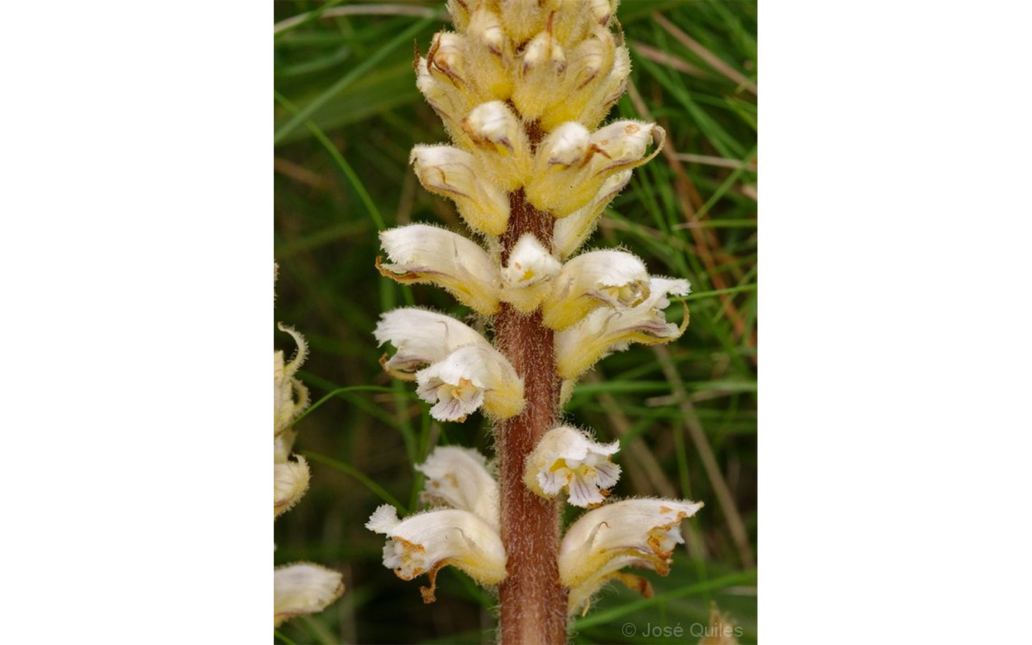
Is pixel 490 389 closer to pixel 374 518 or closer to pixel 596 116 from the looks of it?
pixel 374 518

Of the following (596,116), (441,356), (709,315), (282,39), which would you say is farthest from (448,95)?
(709,315)

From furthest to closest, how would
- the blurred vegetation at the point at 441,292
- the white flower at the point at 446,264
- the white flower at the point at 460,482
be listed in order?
the blurred vegetation at the point at 441,292, the white flower at the point at 460,482, the white flower at the point at 446,264

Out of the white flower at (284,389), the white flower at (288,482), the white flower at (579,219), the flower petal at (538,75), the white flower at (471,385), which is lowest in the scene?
the white flower at (288,482)

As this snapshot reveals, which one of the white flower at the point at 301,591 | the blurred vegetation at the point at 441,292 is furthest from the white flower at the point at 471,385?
the blurred vegetation at the point at 441,292

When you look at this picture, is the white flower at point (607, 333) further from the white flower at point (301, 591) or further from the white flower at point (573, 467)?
the white flower at point (301, 591)

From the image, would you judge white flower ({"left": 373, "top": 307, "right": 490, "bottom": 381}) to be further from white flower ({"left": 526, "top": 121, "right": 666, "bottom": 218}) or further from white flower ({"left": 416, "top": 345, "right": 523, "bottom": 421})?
white flower ({"left": 526, "top": 121, "right": 666, "bottom": 218})

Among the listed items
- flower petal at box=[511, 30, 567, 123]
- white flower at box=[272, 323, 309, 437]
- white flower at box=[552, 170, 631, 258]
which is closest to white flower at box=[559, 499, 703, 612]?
white flower at box=[552, 170, 631, 258]
